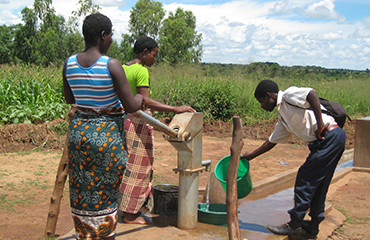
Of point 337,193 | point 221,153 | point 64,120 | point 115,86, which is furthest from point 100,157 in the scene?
point 64,120

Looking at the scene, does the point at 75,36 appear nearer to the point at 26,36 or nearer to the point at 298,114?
the point at 26,36

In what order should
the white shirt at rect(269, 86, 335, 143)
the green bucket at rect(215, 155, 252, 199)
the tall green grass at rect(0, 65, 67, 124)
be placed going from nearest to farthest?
1. the white shirt at rect(269, 86, 335, 143)
2. the green bucket at rect(215, 155, 252, 199)
3. the tall green grass at rect(0, 65, 67, 124)

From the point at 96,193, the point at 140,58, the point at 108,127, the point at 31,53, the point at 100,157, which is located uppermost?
the point at 31,53

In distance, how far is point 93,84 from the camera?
93.4 inches

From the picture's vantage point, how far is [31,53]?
37.3 m

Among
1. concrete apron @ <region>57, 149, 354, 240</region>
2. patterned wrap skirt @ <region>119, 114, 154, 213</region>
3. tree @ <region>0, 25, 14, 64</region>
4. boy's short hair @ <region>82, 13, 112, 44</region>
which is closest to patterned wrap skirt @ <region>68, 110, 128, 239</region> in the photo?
boy's short hair @ <region>82, 13, 112, 44</region>

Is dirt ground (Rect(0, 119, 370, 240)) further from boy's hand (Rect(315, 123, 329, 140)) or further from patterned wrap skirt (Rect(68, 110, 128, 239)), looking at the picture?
patterned wrap skirt (Rect(68, 110, 128, 239))

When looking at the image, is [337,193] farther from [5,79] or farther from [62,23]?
[62,23]

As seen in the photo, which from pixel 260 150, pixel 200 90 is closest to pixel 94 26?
pixel 260 150

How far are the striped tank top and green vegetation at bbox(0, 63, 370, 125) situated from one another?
6451mm

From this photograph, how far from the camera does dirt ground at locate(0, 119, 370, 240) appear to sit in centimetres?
418

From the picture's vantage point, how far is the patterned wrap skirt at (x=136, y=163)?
3.78m

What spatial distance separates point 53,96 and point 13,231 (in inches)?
244

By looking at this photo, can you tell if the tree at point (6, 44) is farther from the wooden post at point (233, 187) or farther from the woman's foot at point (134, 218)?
the wooden post at point (233, 187)
